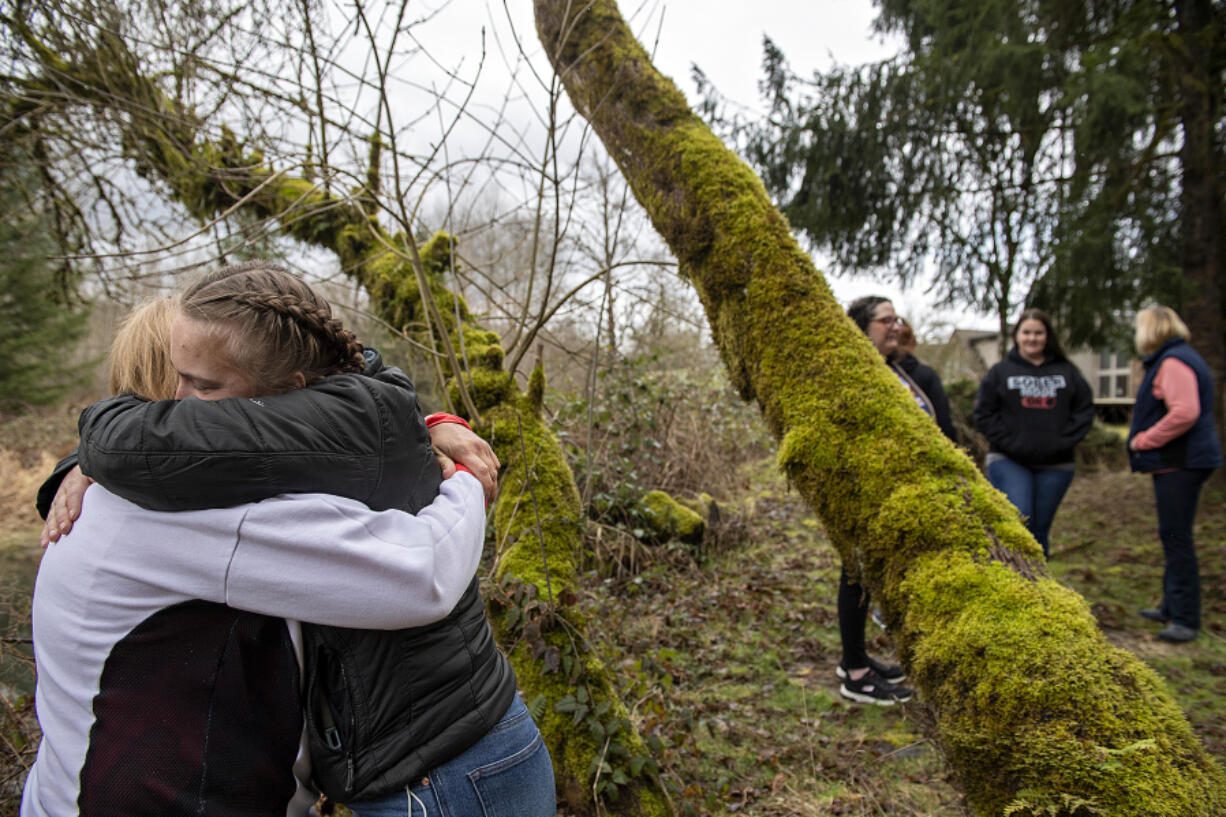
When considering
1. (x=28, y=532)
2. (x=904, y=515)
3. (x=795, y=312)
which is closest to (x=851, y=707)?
(x=904, y=515)

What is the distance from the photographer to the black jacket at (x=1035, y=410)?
14.1 feet

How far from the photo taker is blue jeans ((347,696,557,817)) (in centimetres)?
123

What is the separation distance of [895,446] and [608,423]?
4.20 m

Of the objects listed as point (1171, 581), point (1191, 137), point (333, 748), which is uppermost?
point (1191, 137)

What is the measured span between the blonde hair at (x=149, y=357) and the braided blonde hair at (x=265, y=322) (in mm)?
100

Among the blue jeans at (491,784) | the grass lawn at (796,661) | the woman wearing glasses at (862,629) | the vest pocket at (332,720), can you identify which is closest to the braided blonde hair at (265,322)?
the vest pocket at (332,720)

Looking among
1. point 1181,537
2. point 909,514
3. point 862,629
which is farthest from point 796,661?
point 909,514

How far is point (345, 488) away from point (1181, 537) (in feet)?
16.1

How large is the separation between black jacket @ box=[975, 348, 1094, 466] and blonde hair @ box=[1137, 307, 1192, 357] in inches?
16.1

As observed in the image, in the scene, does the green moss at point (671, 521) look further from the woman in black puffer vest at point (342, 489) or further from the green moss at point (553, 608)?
the woman in black puffer vest at point (342, 489)

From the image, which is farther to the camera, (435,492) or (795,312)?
(795,312)

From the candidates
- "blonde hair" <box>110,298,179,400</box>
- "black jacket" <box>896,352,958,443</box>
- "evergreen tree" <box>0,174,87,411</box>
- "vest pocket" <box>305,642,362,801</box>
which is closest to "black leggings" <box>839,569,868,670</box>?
"black jacket" <box>896,352,958,443</box>

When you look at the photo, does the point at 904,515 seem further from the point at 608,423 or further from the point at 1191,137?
the point at 1191,137

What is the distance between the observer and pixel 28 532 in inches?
371
